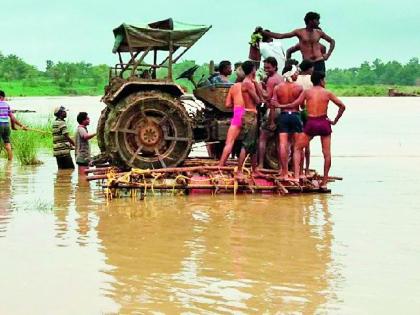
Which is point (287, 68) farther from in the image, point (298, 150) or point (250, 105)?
point (298, 150)

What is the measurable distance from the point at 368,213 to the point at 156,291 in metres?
3.97

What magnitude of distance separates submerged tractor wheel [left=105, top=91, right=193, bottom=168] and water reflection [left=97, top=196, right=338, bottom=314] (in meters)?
1.03

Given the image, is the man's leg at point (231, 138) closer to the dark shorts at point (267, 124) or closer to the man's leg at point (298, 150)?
the dark shorts at point (267, 124)

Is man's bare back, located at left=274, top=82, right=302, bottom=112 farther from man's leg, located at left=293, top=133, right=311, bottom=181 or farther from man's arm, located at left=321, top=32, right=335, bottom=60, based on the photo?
man's arm, located at left=321, top=32, right=335, bottom=60

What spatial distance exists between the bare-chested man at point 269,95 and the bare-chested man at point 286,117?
0.12m

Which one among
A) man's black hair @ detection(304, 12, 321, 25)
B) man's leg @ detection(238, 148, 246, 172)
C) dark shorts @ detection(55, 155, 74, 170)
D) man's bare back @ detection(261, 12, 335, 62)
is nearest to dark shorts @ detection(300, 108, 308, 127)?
man's bare back @ detection(261, 12, 335, 62)

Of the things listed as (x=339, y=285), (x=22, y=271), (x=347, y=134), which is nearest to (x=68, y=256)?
(x=22, y=271)

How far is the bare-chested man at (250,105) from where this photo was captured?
393 inches

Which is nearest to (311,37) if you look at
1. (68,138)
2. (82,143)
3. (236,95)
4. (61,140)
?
(236,95)

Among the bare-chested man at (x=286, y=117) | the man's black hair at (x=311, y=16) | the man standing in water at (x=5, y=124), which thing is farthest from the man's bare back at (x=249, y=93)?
the man standing in water at (x=5, y=124)

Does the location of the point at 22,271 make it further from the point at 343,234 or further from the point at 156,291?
the point at 343,234

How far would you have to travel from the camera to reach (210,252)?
6.83m

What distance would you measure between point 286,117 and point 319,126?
45 centimetres

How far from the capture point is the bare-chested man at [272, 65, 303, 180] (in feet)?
33.0
